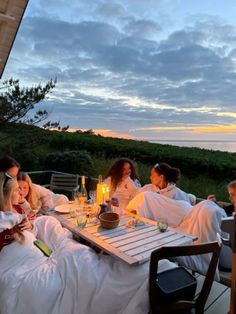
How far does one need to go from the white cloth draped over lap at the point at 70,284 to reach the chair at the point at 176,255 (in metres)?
0.10

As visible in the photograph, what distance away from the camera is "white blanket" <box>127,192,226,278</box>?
8.63 feet

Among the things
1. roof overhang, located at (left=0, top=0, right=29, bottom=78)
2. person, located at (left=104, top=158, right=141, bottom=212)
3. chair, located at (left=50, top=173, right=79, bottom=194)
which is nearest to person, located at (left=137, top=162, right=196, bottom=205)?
person, located at (left=104, top=158, right=141, bottom=212)

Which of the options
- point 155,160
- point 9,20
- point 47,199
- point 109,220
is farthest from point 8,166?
point 155,160

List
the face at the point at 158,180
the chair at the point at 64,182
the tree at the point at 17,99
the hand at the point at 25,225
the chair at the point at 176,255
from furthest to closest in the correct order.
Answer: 1. the tree at the point at 17,99
2. the chair at the point at 64,182
3. the face at the point at 158,180
4. the hand at the point at 25,225
5. the chair at the point at 176,255

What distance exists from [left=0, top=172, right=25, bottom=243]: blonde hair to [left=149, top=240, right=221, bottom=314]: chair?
1058mm

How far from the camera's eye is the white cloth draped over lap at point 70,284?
69.7 inches

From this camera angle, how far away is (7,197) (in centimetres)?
224

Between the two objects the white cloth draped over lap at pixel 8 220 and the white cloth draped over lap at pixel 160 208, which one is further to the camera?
the white cloth draped over lap at pixel 160 208

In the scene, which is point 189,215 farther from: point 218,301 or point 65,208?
point 65,208

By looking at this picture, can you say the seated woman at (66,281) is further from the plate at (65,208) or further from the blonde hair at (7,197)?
the plate at (65,208)

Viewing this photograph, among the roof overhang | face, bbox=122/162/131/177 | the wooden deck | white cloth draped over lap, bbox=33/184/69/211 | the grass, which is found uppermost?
the roof overhang

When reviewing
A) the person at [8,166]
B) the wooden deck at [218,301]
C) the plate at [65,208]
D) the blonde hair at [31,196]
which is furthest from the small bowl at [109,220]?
the person at [8,166]

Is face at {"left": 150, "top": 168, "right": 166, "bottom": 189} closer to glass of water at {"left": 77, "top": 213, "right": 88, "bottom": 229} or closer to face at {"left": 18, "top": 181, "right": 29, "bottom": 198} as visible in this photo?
glass of water at {"left": 77, "top": 213, "right": 88, "bottom": 229}

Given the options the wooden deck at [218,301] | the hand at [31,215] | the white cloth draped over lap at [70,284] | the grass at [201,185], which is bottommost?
the wooden deck at [218,301]
